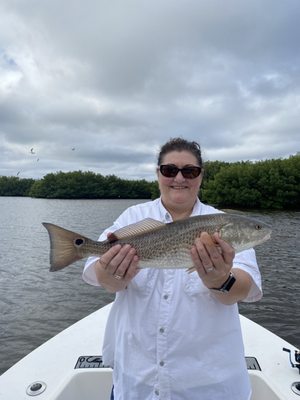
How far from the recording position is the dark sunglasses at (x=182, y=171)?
2.94 metres

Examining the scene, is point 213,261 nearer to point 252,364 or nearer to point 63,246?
point 63,246

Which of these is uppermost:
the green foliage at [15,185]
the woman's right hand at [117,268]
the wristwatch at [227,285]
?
the green foliage at [15,185]

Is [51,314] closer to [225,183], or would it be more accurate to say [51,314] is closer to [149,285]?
[149,285]

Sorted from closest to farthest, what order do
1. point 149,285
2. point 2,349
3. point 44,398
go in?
point 149,285 → point 44,398 → point 2,349

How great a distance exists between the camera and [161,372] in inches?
99.2

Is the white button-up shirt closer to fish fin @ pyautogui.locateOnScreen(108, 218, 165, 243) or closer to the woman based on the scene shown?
the woman

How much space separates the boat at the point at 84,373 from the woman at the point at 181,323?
5.30ft

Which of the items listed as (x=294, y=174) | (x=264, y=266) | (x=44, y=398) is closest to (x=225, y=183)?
(x=294, y=174)

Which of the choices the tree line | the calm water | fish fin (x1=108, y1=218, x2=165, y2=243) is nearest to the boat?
fish fin (x1=108, y1=218, x2=165, y2=243)

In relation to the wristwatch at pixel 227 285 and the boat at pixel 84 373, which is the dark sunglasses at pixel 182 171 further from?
the boat at pixel 84 373

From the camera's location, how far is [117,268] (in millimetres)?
2688

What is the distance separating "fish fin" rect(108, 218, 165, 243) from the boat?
203cm

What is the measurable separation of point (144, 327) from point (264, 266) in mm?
15812

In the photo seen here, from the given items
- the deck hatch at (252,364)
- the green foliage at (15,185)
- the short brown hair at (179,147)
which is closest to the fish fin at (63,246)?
the short brown hair at (179,147)
